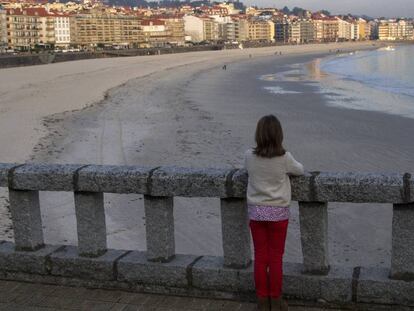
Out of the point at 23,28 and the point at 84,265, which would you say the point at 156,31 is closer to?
the point at 23,28

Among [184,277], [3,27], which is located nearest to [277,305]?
[184,277]

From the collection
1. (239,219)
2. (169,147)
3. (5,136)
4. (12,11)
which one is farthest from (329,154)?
(12,11)

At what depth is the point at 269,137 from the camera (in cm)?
371

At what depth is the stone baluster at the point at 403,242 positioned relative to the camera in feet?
12.1

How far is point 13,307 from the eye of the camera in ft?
13.1

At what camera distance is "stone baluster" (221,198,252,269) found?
13.3ft

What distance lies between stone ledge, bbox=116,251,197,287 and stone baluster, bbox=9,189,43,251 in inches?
29.5

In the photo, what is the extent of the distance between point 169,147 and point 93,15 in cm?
16051

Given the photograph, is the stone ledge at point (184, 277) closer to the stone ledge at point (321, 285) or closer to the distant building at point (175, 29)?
the stone ledge at point (321, 285)

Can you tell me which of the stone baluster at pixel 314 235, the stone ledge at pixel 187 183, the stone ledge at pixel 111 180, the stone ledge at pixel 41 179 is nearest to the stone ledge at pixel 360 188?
the stone baluster at pixel 314 235

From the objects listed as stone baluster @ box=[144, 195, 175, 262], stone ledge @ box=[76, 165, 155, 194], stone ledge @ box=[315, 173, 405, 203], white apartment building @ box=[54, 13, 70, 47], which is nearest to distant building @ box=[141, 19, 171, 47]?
white apartment building @ box=[54, 13, 70, 47]

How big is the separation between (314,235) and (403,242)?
0.56 m

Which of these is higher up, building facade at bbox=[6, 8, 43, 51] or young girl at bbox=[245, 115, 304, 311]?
building facade at bbox=[6, 8, 43, 51]

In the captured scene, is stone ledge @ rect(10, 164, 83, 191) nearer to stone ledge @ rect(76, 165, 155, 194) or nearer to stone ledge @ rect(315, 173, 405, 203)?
stone ledge @ rect(76, 165, 155, 194)
